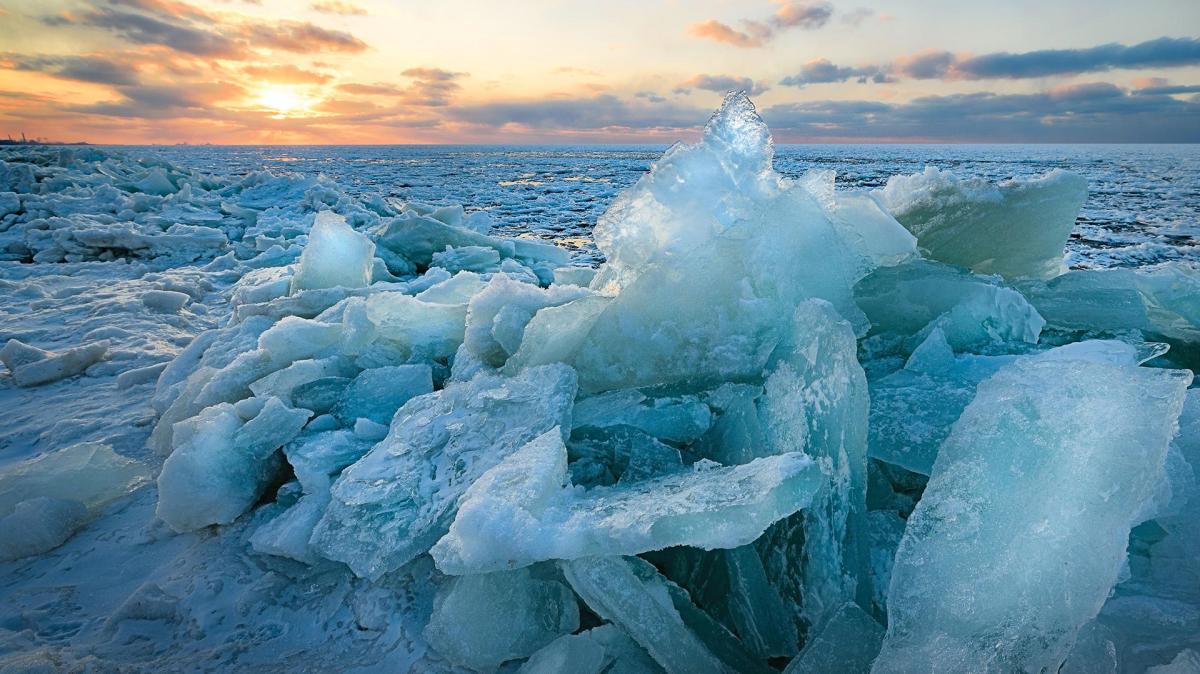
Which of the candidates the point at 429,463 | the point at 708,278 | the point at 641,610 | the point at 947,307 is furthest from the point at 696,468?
the point at 947,307

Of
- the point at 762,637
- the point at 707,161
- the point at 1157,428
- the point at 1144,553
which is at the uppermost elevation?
the point at 707,161

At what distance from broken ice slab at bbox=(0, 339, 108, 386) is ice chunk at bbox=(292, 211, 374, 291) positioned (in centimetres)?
115

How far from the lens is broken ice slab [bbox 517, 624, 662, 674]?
3.82 feet

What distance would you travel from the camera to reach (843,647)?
3.53 ft

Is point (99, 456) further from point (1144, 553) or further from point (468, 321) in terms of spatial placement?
point (1144, 553)

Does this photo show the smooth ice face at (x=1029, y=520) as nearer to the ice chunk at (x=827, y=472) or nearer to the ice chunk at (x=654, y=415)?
the ice chunk at (x=827, y=472)

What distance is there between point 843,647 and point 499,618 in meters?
0.71

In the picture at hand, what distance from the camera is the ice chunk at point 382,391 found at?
6.81ft

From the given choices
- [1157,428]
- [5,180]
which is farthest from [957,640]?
[5,180]

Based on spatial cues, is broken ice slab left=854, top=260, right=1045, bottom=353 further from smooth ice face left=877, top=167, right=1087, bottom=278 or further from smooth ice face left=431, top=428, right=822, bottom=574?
smooth ice face left=431, top=428, right=822, bottom=574

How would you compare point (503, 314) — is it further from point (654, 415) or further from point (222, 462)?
point (222, 462)

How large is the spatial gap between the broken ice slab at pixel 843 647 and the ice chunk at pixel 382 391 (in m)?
1.49

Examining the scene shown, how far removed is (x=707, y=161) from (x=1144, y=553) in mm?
1411

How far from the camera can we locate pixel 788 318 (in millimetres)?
A: 1681
